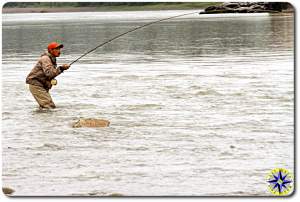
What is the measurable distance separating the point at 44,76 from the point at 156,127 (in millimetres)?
2884

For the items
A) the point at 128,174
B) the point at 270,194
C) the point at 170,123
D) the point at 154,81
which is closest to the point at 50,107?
the point at 170,123

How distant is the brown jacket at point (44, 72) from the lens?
46.4 feet

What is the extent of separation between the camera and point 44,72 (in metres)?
14.3

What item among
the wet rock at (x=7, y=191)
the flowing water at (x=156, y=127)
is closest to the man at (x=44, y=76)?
the flowing water at (x=156, y=127)

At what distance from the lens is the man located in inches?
557

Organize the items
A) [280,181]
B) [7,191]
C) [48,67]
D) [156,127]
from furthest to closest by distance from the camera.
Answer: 1. [48,67]
2. [156,127]
3. [280,181]
4. [7,191]

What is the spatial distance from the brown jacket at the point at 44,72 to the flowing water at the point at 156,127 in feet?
1.80

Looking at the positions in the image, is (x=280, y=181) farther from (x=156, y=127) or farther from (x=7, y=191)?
(x=156, y=127)

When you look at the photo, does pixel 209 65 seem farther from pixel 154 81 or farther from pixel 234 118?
pixel 234 118

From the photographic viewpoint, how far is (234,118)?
13.3m

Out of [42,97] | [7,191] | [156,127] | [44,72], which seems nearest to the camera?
[7,191]

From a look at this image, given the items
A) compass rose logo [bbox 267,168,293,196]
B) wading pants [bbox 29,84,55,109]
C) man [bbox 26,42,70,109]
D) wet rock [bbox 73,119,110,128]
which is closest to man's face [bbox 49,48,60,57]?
man [bbox 26,42,70,109]

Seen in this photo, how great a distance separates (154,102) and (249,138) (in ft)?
12.3

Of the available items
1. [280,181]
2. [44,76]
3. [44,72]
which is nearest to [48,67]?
[44,72]
